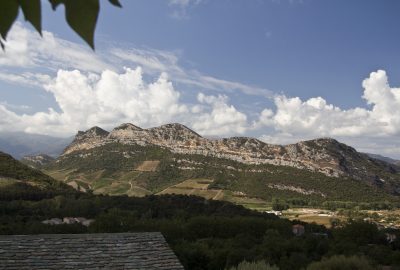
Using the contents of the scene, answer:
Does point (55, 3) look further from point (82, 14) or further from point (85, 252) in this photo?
point (85, 252)

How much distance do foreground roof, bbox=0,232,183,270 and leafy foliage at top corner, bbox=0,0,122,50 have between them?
1383cm

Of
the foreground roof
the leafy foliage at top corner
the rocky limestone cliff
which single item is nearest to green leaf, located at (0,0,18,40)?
the leafy foliage at top corner

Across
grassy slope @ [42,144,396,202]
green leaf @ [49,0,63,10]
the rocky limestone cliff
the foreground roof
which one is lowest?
the foreground roof

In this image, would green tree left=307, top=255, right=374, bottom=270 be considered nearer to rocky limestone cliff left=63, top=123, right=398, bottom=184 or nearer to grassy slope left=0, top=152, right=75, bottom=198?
grassy slope left=0, top=152, right=75, bottom=198

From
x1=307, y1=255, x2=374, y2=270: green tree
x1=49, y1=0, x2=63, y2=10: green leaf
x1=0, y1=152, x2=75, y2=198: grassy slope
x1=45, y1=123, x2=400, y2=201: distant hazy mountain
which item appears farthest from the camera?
x1=45, y1=123, x2=400, y2=201: distant hazy mountain

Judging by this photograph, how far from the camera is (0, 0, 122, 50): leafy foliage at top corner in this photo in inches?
24.0

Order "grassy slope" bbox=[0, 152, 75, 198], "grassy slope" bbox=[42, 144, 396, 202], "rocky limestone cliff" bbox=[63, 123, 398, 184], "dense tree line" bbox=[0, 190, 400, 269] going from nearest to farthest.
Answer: "dense tree line" bbox=[0, 190, 400, 269] → "grassy slope" bbox=[0, 152, 75, 198] → "grassy slope" bbox=[42, 144, 396, 202] → "rocky limestone cliff" bbox=[63, 123, 398, 184]

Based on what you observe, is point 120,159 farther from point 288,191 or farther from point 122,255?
point 122,255

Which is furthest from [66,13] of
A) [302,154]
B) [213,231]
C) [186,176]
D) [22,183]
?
[302,154]

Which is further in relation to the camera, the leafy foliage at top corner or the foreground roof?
the foreground roof

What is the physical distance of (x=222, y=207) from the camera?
86.9 meters

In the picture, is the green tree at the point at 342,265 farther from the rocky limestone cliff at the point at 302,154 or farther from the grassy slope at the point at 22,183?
the rocky limestone cliff at the point at 302,154

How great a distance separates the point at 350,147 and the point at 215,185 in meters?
78.1

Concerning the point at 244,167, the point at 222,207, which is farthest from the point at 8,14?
the point at 244,167
